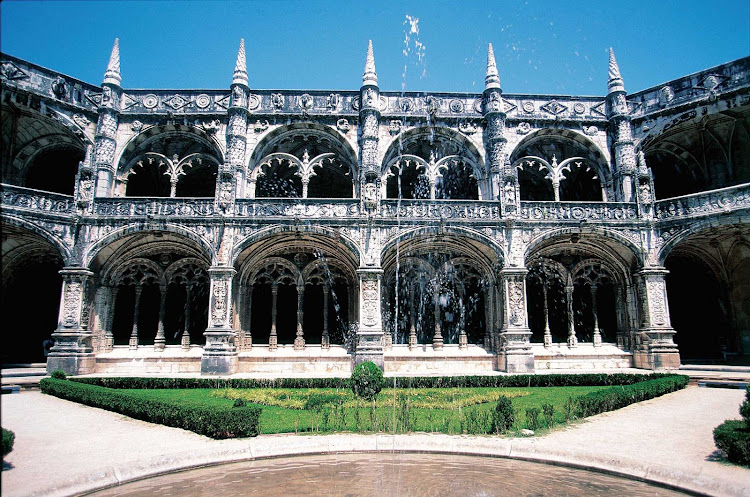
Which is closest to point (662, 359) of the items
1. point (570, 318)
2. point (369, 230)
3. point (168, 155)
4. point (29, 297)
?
point (570, 318)

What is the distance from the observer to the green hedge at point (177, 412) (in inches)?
345

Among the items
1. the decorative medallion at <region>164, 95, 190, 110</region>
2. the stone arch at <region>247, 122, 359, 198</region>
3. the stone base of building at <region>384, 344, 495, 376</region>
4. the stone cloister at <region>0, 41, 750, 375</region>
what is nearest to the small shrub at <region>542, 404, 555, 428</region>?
the stone cloister at <region>0, 41, 750, 375</region>

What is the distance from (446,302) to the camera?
871 inches

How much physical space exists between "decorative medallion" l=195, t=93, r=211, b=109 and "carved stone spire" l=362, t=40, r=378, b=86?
23.4ft

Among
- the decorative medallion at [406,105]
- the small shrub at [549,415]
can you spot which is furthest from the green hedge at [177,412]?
the decorative medallion at [406,105]

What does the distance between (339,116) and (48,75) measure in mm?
12264

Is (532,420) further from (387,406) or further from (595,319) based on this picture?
(595,319)

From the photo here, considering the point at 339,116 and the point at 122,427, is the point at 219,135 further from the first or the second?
the point at 122,427

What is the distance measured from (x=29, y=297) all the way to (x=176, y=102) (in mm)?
11105

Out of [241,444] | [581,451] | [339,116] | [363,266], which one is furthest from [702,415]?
[339,116]

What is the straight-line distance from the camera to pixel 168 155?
889 inches

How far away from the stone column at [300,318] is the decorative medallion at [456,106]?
10.6 m

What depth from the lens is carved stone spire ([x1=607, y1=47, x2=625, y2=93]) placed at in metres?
22.3

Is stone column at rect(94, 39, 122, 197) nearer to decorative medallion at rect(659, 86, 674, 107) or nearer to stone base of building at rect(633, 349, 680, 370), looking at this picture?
stone base of building at rect(633, 349, 680, 370)
